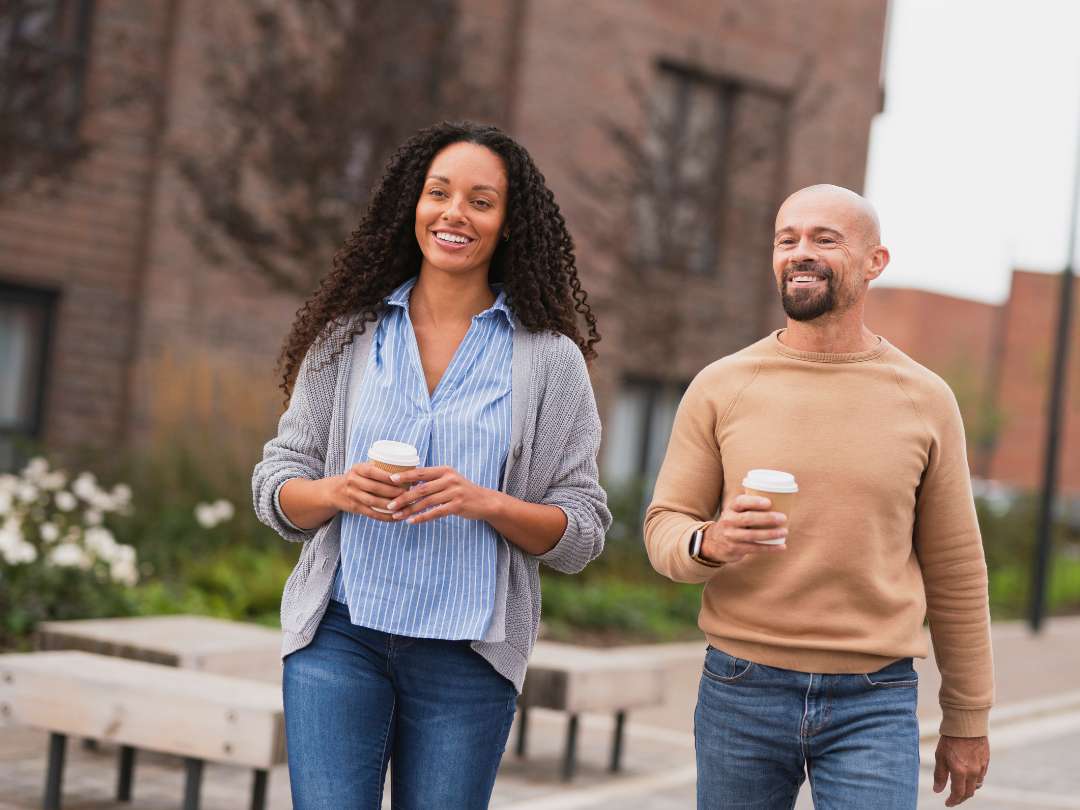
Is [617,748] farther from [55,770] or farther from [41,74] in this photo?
[41,74]

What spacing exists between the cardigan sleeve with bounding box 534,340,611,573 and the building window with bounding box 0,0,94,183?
8741mm

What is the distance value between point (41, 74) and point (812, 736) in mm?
9624

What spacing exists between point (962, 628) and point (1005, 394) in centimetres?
5391

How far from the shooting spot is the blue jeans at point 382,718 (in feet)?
11.2

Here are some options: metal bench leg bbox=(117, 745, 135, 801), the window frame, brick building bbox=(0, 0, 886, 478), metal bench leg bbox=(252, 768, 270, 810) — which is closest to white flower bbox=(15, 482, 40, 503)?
brick building bbox=(0, 0, 886, 478)

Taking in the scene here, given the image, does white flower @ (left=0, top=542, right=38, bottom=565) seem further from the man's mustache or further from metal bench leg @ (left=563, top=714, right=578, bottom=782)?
the man's mustache

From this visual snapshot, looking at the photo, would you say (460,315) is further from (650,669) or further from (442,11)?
(442,11)

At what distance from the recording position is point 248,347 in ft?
53.1

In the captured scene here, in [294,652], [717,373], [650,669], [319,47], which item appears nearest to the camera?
[294,652]

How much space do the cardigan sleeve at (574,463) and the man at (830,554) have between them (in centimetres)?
14

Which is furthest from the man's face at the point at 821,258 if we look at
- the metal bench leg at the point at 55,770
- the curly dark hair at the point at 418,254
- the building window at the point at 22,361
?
the building window at the point at 22,361

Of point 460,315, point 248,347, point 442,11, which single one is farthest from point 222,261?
point 460,315

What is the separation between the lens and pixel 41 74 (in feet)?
38.3

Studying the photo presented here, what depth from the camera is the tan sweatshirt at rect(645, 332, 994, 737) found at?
350 centimetres
